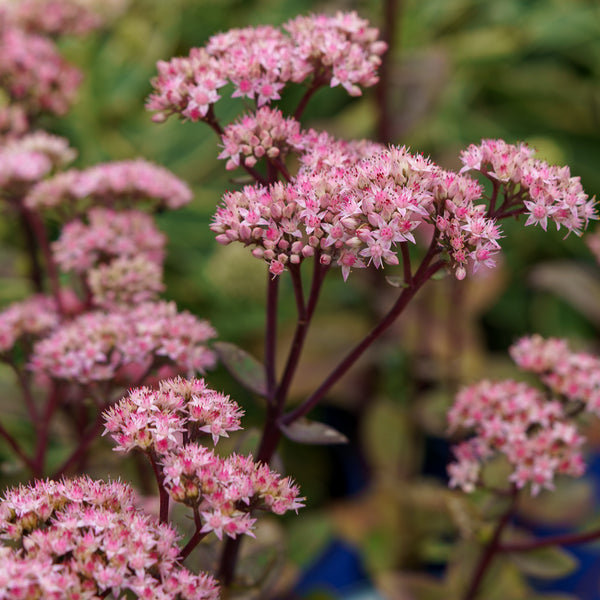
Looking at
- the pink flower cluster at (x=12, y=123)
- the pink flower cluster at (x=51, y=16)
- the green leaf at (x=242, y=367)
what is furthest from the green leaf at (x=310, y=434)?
the pink flower cluster at (x=51, y=16)

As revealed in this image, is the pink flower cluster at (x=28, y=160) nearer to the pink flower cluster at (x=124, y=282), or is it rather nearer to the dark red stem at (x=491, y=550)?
the pink flower cluster at (x=124, y=282)

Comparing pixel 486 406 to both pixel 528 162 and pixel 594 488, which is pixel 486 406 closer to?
pixel 528 162

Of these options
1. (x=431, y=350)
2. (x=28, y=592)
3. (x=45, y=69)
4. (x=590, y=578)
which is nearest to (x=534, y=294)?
(x=431, y=350)

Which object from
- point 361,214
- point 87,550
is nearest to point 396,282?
point 361,214

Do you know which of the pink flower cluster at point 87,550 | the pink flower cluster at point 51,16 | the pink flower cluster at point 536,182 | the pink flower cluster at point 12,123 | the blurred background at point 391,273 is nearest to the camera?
the pink flower cluster at point 87,550

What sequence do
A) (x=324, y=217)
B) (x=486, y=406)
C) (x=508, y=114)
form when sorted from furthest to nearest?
(x=508, y=114)
(x=486, y=406)
(x=324, y=217)

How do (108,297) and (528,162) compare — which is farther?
(108,297)
